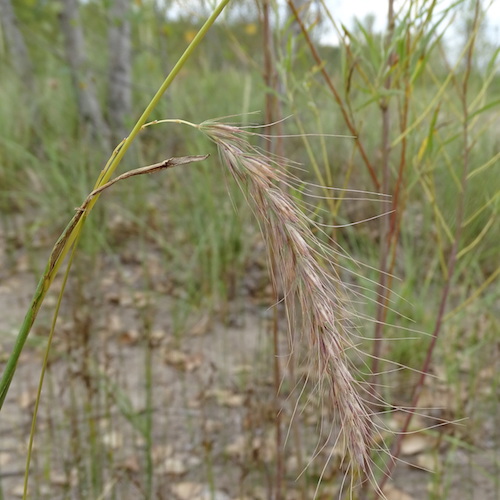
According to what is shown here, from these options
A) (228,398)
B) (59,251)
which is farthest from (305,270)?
(228,398)

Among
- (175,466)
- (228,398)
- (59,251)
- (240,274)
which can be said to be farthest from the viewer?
(240,274)

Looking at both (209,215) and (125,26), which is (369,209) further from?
(125,26)

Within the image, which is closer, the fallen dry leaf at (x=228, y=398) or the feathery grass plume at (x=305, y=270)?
the feathery grass plume at (x=305, y=270)

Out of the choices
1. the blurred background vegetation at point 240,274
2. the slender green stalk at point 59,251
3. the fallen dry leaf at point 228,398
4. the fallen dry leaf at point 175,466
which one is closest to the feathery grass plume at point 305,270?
the slender green stalk at point 59,251

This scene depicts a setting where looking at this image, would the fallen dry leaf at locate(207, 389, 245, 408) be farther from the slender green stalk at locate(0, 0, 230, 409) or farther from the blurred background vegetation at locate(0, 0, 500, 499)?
the slender green stalk at locate(0, 0, 230, 409)

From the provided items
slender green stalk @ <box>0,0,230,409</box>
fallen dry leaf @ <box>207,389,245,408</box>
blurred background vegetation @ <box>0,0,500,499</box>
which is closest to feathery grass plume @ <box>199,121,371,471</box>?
slender green stalk @ <box>0,0,230,409</box>

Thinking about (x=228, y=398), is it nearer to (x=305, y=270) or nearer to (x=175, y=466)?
(x=175, y=466)

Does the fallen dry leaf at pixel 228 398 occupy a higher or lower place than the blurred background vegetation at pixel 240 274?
lower

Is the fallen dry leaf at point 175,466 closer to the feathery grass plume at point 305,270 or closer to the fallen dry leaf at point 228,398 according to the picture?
the fallen dry leaf at point 228,398

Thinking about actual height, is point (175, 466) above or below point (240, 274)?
below
